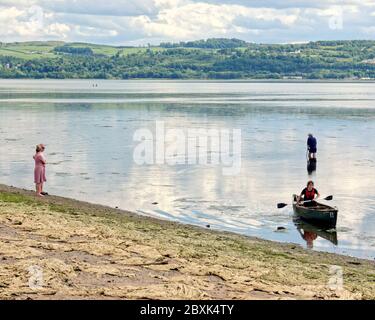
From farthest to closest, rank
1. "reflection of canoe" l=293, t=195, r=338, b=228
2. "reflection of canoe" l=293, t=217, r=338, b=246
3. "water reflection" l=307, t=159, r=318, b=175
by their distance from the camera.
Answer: "water reflection" l=307, t=159, r=318, b=175, "reflection of canoe" l=293, t=195, r=338, b=228, "reflection of canoe" l=293, t=217, r=338, b=246

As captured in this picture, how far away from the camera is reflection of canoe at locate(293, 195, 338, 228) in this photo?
32094 mm

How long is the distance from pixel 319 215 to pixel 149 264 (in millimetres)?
13940

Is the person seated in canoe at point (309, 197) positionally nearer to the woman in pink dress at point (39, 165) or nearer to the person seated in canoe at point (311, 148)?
the woman in pink dress at point (39, 165)

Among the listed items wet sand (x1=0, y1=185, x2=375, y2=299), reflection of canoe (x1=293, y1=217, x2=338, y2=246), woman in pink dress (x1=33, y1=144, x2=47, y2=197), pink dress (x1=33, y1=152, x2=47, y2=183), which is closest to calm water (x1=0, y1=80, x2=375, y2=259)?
reflection of canoe (x1=293, y1=217, x2=338, y2=246)

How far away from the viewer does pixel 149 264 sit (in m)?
20.2

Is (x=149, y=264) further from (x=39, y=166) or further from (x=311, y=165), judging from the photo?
(x=311, y=165)

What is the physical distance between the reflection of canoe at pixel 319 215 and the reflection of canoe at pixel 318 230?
215 mm

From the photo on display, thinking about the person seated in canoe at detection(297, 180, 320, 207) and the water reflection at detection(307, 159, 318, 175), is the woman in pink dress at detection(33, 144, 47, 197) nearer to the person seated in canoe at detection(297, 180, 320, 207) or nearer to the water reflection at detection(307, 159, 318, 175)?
the person seated in canoe at detection(297, 180, 320, 207)

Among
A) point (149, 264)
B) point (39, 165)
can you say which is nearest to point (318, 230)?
point (39, 165)

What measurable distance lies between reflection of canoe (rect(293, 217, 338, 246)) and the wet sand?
10.2 ft

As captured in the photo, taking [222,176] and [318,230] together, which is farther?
[222,176]

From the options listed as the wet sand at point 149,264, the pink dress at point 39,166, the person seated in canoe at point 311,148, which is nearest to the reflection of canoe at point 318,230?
the wet sand at point 149,264

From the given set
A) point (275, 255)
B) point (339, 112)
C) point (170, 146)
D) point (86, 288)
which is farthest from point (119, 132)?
point (86, 288)

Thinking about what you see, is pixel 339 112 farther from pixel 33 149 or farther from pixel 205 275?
pixel 205 275
